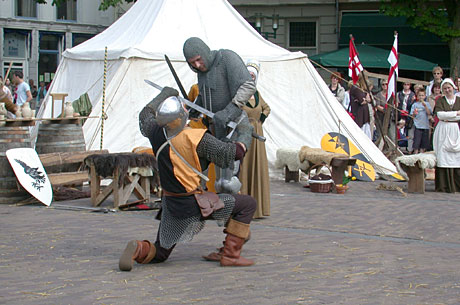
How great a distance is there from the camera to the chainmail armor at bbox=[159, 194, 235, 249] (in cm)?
602

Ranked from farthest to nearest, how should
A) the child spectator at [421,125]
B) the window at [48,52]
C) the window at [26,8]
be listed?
the window at [48,52]
the window at [26,8]
the child spectator at [421,125]

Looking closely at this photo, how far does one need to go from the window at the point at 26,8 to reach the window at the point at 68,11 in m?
1.15

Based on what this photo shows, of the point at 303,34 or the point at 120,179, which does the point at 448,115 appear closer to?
the point at 120,179

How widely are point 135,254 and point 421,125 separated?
1032 cm

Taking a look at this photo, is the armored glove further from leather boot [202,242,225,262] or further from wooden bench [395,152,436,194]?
wooden bench [395,152,436,194]

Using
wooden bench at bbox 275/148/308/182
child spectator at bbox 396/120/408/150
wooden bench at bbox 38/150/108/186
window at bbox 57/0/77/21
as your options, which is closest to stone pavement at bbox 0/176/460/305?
wooden bench at bbox 38/150/108/186

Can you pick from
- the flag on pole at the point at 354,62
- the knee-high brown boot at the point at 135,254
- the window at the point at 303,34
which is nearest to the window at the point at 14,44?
the window at the point at 303,34

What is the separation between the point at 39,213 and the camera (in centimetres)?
920

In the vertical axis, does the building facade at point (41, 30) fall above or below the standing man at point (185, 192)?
above

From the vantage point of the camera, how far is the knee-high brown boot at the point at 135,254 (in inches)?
234

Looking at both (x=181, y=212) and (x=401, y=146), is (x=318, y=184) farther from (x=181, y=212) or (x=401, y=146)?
(x=401, y=146)

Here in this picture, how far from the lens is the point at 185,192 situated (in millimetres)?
5957

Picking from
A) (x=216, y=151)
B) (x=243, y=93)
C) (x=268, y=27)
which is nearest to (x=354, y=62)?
(x=243, y=93)

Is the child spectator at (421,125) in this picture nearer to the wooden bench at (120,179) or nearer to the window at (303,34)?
the wooden bench at (120,179)
